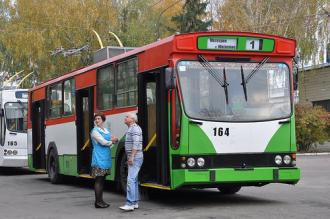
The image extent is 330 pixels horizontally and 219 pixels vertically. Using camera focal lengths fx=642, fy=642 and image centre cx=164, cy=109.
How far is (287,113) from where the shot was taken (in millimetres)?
11750

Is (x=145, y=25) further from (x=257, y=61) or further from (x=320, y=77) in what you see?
(x=257, y=61)

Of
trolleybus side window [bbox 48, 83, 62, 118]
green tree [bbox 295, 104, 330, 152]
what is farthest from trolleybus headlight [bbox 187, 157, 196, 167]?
green tree [bbox 295, 104, 330, 152]

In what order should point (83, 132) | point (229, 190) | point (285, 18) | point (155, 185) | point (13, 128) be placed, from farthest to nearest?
point (285, 18)
point (13, 128)
point (83, 132)
point (229, 190)
point (155, 185)

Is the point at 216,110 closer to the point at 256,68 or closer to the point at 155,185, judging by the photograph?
the point at 256,68

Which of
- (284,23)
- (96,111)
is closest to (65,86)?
(96,111)

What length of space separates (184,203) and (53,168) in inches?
282

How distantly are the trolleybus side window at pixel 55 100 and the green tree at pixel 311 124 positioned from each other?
1705 centimetres

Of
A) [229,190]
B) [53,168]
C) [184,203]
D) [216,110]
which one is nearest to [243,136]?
[216,110]

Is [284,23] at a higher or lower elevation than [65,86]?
higher

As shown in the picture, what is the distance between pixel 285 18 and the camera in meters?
41.0

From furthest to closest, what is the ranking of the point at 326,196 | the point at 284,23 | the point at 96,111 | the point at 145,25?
the point at 145,25
the point at 284,23
the point at 96,111
the point at 326,196

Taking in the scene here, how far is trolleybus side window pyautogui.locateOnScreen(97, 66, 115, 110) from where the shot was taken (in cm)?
1404

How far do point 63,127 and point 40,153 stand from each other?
10.4 feet

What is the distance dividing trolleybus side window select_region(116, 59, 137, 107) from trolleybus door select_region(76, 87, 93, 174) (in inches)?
86.1
